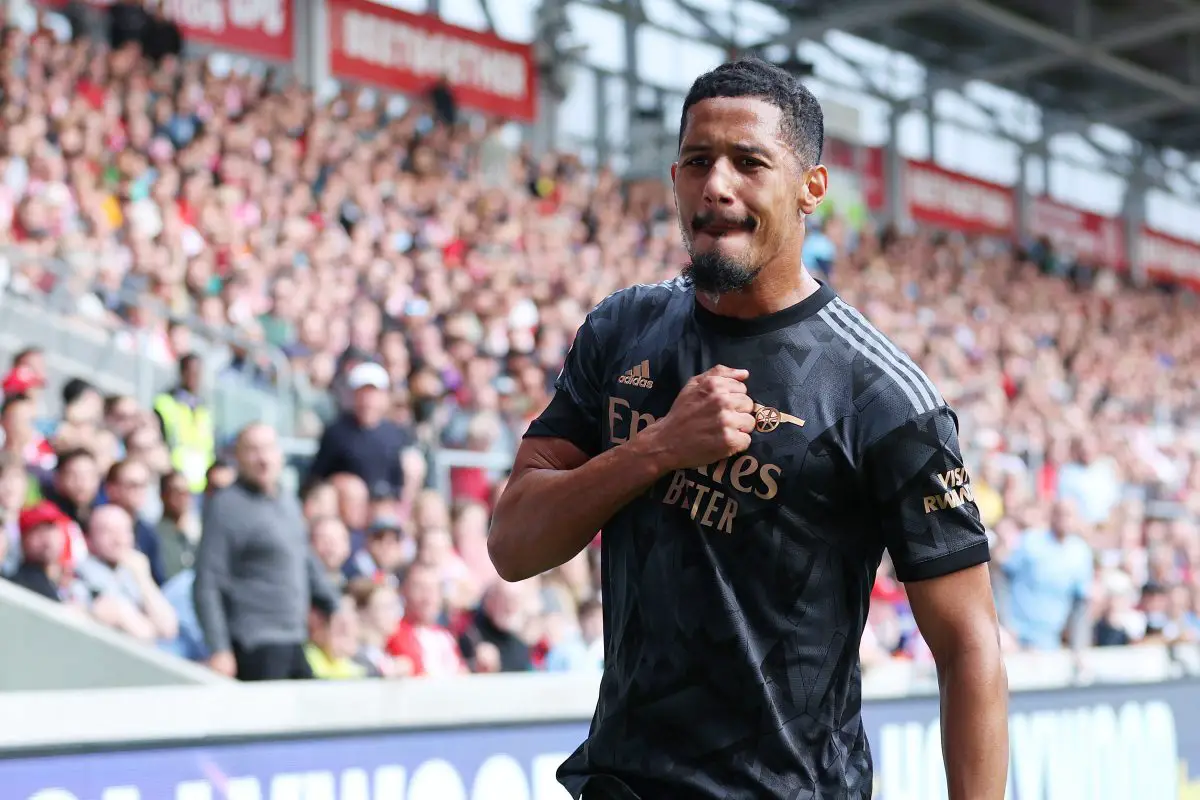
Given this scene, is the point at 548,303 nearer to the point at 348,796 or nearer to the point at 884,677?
the point at 884,677

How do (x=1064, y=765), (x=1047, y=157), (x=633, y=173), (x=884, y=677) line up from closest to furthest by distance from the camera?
(x=884, y=677), (x=1064, y=765), (x=633, y=173), (x=1047, y=157)

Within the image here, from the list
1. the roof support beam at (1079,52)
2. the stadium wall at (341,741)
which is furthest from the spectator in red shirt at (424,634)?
the roof support beam at (1079,52)

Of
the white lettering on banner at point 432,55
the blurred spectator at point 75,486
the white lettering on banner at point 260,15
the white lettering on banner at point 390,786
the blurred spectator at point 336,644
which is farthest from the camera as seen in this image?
the white lettering on banner at point 432,55

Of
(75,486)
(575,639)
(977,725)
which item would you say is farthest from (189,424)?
(977,725)

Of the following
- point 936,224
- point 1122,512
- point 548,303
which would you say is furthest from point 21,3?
point 936,224

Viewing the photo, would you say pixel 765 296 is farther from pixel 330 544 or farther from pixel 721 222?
pixel 330 544

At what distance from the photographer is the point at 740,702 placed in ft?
7.52

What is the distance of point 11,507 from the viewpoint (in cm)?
630

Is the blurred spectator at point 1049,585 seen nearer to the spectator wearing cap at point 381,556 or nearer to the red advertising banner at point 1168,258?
the spectator wearing cap at point 381,556

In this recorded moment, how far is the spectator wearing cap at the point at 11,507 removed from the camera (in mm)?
6141

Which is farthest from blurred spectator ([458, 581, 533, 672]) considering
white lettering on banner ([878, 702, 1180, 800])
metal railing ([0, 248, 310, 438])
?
white lettering on banner ([878, 702, 1180, 800])

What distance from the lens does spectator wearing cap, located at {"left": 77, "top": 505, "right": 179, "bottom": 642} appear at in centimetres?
629

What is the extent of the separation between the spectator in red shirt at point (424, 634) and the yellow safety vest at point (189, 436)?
56.3 inches

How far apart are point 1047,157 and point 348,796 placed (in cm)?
2647
